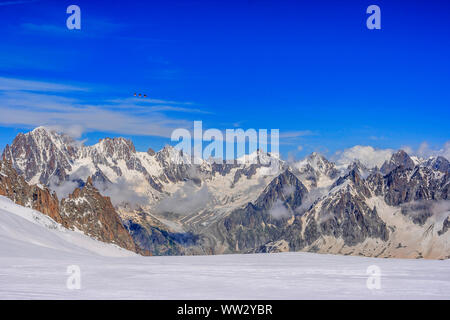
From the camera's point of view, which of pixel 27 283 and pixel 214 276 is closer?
pixel 27 283

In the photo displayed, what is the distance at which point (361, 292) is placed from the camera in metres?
27.8

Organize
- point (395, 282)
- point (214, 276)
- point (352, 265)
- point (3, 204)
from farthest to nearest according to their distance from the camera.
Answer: point (3, 204) < point (352, 265) < point (214, 276) < point (395, 282)

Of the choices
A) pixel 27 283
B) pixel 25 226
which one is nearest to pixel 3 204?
pixel 25 226

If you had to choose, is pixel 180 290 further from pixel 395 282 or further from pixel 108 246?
pixel 108 246

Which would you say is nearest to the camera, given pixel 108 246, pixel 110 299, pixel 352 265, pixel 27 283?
pixel 110 299
